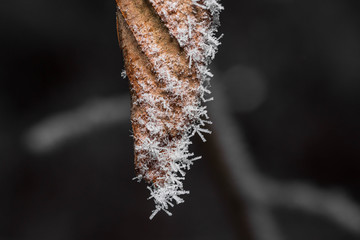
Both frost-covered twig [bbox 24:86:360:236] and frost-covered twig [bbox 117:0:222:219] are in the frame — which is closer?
frost-covered twig [bbox 117:0:222:219]

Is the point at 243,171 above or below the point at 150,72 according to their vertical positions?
above

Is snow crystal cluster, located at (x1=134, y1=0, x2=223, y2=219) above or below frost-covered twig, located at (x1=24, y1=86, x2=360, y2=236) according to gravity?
below

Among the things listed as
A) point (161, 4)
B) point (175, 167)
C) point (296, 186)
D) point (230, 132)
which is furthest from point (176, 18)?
point (296, 186)

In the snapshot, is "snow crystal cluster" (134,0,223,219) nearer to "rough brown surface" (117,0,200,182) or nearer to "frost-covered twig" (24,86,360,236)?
"rough brown surface" (117,0,200,182)

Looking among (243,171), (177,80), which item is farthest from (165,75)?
(243,171)

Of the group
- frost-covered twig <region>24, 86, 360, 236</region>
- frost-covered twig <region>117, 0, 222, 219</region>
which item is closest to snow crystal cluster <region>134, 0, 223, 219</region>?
frost-covered twig <region>117, 0, 222, 219</region>

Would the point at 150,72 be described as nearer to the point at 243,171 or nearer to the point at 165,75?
the point at 165,75

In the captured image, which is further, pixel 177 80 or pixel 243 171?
pixel 243 171

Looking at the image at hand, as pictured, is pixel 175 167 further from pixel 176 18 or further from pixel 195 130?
pixel 176 18
